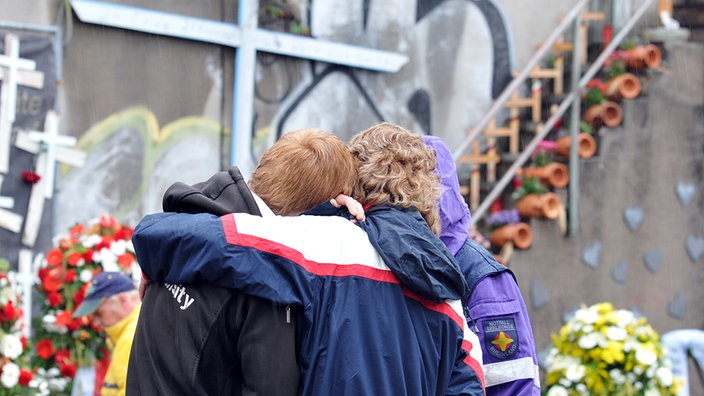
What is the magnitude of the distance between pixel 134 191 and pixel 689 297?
5.14 m

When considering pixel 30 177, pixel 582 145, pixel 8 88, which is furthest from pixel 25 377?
pixel 582 145

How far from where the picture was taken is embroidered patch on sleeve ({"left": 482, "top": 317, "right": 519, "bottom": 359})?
270 centimetres

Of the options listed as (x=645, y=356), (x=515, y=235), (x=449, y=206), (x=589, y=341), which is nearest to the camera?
(x=449, y=206)

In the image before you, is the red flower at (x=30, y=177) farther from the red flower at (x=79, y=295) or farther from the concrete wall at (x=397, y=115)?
the red flower at (x=79, y=295)

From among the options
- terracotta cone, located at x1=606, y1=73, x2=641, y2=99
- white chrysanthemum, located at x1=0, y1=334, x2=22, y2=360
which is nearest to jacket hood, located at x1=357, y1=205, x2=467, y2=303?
white chrysanthemum, located at x1=0, y1=334, x2=22, y2=360

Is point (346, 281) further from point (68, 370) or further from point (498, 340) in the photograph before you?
point (68, 370)

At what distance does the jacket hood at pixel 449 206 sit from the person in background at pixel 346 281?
396 millimetres

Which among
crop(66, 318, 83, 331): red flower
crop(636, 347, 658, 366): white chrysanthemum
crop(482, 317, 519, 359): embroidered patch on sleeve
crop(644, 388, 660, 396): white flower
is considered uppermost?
crop(482, 317, 519, 359): embroidered patch on sleeve

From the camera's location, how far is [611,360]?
544 centimetres

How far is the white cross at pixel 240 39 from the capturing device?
692cm

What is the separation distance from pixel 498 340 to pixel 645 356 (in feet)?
9.72

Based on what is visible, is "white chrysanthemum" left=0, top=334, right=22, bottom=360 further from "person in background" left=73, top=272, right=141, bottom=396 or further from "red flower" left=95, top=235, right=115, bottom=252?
"red flower" left=95, top=235, right=115, bottom=252

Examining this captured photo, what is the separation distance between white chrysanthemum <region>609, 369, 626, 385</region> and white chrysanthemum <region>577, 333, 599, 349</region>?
0.57 ft

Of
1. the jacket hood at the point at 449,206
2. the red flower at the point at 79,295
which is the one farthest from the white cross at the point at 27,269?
the jacket hood at the point at 449,206
